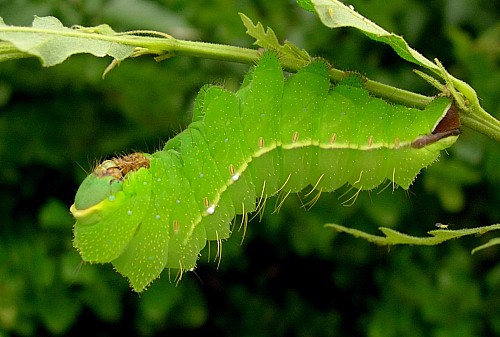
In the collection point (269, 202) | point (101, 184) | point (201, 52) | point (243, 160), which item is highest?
point (201, 52)

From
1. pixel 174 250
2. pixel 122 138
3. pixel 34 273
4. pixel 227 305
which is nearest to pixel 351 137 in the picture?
pixel 174 250

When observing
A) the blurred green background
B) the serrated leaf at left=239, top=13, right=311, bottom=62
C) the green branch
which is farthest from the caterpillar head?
the blurred green background

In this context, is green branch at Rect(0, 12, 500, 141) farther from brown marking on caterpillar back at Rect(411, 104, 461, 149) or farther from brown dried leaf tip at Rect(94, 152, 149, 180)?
brown dried leaf tip at Rect(94, 152, 149, 180)

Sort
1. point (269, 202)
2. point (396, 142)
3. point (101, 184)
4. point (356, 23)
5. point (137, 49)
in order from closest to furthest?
point (356, 23) < point (137, 49) < point (101, 184) < point (396, 142) < point (269, 202)

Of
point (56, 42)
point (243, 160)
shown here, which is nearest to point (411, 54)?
point (243, 160)

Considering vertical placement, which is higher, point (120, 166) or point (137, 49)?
Result: point (137, 49)

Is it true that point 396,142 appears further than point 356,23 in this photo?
Yes

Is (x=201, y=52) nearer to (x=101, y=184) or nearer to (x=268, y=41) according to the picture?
(x=268, y=41)
